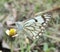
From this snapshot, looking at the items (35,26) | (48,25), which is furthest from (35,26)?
(48,25)

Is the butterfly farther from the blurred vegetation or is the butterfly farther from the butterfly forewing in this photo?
the blurred vegetation

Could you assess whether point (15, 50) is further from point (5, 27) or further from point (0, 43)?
point (5, 27)

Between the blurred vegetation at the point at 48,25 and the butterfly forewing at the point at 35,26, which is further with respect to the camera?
the blurred vegetation at the point at 48,25

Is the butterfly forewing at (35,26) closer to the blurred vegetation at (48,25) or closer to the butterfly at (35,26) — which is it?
the butterfly at (35,26)

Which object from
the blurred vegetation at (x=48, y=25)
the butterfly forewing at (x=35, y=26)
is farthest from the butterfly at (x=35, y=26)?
the blurred vegetation at (x=48, y=25)

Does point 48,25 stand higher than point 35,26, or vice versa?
point 35,26

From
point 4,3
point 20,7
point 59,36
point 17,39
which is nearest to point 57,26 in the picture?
point 59,36

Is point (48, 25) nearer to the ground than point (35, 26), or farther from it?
nearer to the ground

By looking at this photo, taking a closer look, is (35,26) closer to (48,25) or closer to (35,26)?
(35,26)

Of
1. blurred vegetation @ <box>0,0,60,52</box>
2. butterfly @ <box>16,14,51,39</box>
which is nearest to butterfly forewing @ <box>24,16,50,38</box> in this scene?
butterfly @ <box>16,14,51,39</box>

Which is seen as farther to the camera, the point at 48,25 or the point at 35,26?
the point at 48,25

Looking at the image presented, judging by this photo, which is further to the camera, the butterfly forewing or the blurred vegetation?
the blurred vegetation
